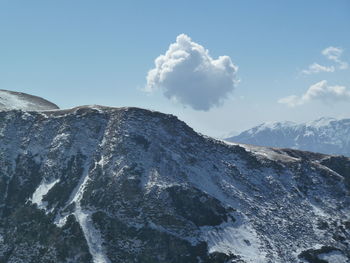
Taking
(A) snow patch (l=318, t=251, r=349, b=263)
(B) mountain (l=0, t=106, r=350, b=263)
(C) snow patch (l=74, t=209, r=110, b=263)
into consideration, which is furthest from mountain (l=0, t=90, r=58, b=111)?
(A) snow patch (l=318, t=251, r=349, b=263)

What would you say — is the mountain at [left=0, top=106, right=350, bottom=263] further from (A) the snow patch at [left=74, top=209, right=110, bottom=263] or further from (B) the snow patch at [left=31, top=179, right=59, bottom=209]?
(B) the snow patch at [left=31, top=179, right=59, bottom=209]

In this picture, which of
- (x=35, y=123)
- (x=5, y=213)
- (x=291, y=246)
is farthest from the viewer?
(x=35, y=123)

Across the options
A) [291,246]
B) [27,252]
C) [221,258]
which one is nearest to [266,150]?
[291,246]

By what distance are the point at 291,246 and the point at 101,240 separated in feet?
115

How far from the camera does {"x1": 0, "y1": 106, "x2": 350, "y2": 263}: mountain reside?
7225 cm

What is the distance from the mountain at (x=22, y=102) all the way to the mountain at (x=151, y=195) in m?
10.9

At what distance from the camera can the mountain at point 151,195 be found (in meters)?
72.2

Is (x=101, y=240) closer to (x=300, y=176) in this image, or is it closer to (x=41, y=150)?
(x=41, y=150)

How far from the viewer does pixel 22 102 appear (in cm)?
13050

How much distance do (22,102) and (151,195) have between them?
→ 2776 inches

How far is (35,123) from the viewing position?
349ft

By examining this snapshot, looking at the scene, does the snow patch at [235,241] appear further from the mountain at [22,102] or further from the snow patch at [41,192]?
the mountain at [22,102]

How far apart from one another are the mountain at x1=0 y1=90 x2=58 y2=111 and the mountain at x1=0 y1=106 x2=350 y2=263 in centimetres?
1087

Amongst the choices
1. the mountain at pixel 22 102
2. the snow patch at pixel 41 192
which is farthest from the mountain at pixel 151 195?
the mountain at pixel 22 102
